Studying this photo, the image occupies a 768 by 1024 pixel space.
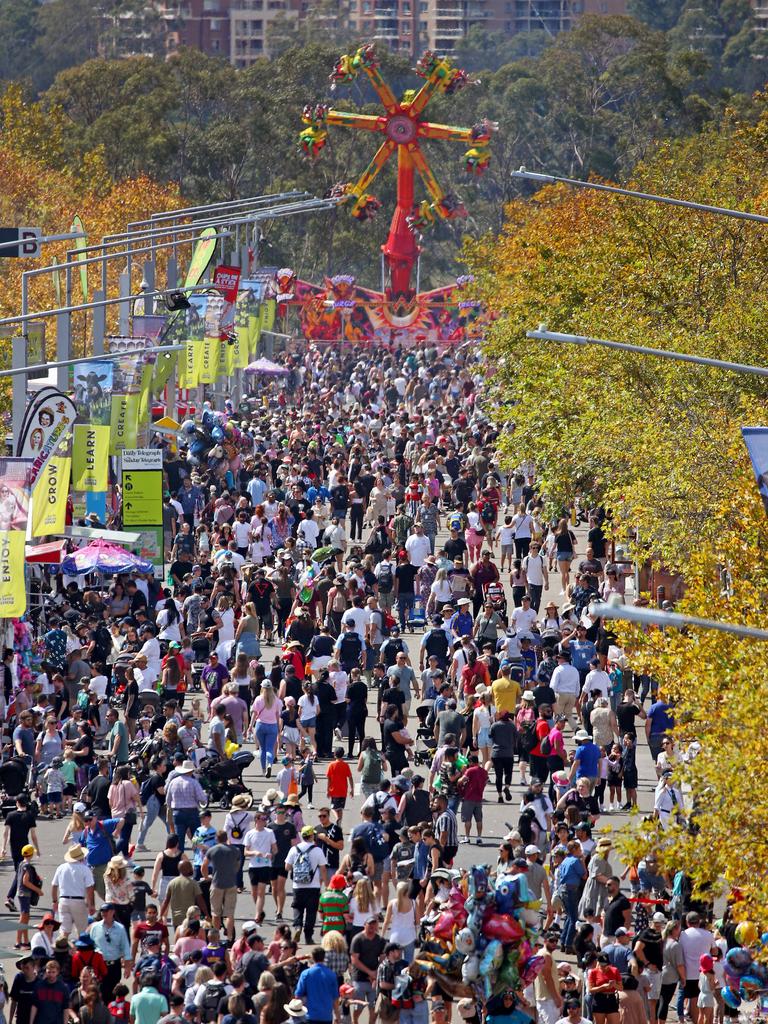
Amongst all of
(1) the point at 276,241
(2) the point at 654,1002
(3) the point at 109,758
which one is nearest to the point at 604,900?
(2) the point at 654,1002

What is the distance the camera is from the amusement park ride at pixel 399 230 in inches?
3061

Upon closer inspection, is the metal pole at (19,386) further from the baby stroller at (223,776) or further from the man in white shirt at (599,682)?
the man in white shirt at (599,682)

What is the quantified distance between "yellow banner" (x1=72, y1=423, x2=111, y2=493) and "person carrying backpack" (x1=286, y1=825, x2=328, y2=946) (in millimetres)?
13617

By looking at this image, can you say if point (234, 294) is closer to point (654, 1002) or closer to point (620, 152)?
point (654, 1002)

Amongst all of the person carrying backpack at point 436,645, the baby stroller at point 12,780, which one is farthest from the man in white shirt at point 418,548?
the baby stroller at point 12,780

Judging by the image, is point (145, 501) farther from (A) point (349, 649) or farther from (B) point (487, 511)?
(B) point (487, 511)

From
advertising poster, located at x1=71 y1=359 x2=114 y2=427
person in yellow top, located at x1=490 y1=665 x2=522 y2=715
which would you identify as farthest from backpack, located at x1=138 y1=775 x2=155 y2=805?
advertising poster, located at x1=71 y1=359 x2=114 y2=427

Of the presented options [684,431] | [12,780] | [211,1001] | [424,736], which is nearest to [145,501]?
[424,736]

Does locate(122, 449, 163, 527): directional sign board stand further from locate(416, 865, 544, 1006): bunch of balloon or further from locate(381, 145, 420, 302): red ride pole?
locate(381, 145, 420, 302): red ride pole

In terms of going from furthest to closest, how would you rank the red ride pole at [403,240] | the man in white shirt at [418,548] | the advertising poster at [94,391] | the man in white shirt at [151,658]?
the red ride pole at [403,240]
the advertising poster at [94,391]
the man in white shirt at [418,548]
the man in white shirt at [151,658]

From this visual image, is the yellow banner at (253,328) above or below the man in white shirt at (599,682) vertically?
above

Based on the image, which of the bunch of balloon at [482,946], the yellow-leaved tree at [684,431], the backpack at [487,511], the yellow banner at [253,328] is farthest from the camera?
the yellow banner at [253,328]

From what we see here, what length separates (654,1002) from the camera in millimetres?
16141

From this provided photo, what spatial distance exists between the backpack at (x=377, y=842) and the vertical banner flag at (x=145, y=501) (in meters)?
11.9
